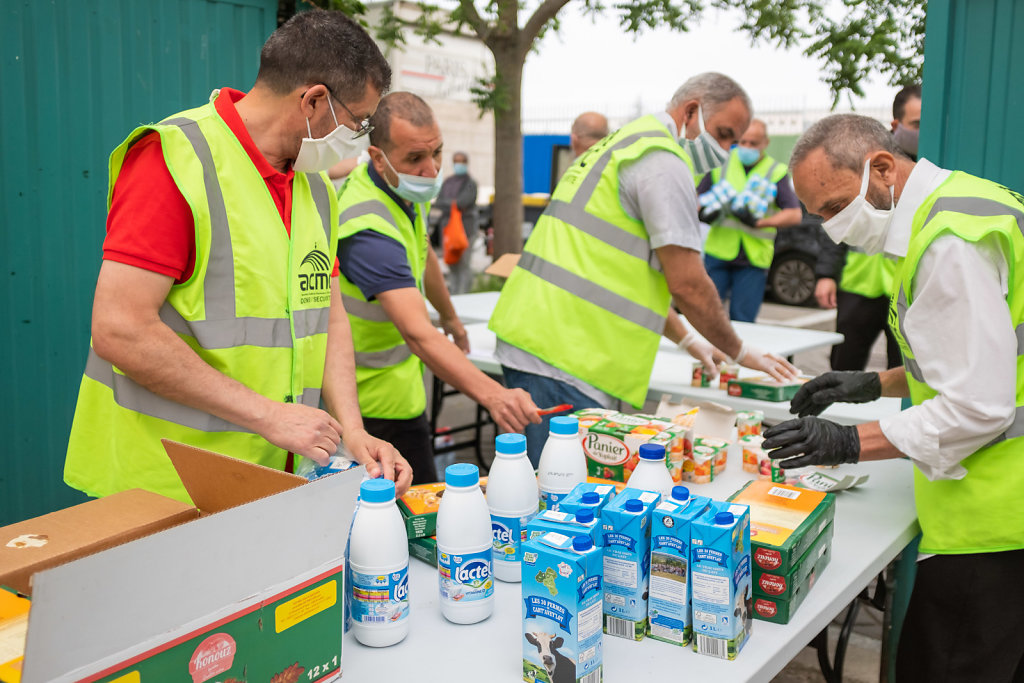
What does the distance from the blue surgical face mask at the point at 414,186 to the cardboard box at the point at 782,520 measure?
1.52 meters

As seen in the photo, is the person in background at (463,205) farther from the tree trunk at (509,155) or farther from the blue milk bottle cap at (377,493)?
the blue milk bottle cap at (377,493)

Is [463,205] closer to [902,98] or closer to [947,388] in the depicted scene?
[902,98]

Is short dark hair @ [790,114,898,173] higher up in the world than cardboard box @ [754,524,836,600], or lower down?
higher up

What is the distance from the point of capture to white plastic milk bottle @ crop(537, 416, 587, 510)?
184 cm

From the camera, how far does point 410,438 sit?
123 inches

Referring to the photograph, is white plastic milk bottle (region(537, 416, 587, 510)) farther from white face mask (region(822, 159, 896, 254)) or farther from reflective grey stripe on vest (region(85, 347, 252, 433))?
white face mask (region(822, 159, 896, 254))

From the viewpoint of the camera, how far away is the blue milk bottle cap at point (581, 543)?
1.32 metres

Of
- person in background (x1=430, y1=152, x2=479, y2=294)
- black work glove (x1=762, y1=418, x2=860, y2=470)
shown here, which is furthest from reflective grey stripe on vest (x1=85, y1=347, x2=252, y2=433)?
person in background (x1=430, y1=152, x2=479, y2=294)

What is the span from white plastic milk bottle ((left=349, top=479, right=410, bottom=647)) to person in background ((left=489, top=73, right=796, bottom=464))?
1516 millimetres

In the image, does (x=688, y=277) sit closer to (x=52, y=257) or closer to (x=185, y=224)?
(x=185, y=224)

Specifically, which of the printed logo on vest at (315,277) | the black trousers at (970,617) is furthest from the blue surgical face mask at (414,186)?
the black trousers at (970,617)

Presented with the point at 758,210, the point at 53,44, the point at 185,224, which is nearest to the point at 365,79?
the point at 185,224

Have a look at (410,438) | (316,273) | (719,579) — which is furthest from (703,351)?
(719,579)

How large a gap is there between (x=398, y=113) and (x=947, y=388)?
1887mm
